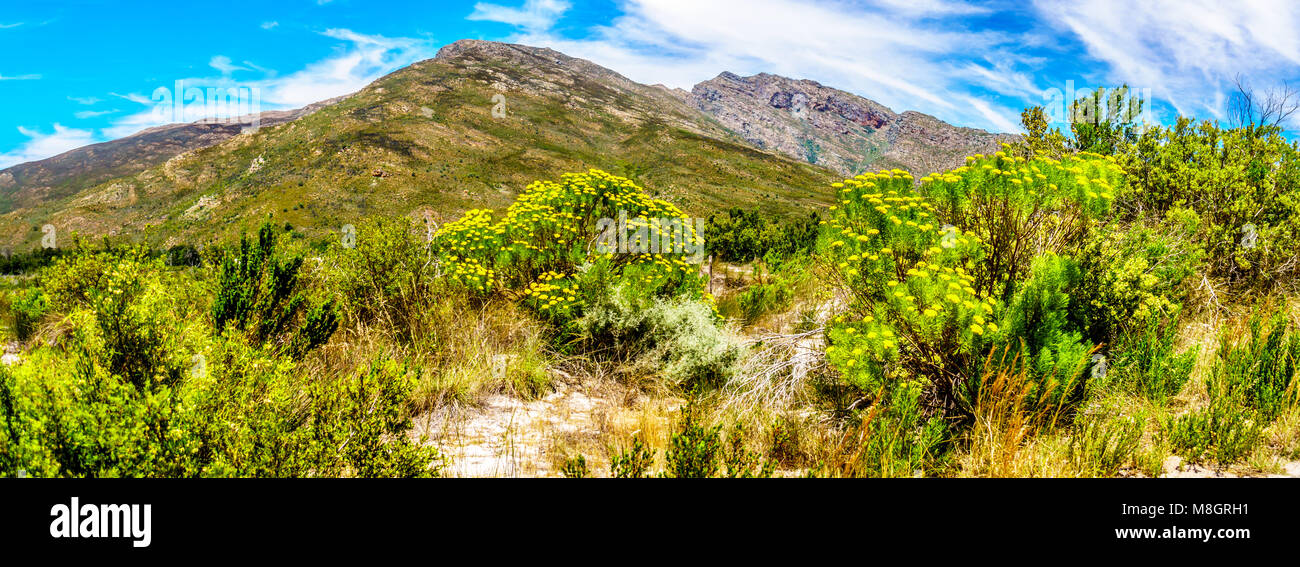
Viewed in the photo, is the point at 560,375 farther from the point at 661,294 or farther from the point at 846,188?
the point at 846,188

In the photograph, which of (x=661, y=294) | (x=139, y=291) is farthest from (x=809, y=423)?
(x=139, y=291)

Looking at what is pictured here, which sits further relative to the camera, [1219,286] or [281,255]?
[1219,286]

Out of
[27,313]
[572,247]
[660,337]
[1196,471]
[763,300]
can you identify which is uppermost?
[572,247]

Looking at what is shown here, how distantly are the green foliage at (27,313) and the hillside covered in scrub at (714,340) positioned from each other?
55 millimetres

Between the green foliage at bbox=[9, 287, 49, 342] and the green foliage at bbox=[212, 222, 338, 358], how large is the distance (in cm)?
317

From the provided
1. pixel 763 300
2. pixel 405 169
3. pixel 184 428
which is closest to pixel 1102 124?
pixel 763 300

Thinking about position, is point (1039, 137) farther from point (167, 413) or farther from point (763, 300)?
point (167, 413)

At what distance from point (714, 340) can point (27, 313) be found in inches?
319

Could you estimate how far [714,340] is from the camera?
17.0ft

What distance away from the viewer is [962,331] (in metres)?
3.25

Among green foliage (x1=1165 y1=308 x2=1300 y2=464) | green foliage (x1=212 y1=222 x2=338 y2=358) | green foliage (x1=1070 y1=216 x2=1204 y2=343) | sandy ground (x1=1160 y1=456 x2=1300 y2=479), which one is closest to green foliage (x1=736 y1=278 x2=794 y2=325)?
green foliage (x1=1070 y1=216 x2=1204 y2=343)

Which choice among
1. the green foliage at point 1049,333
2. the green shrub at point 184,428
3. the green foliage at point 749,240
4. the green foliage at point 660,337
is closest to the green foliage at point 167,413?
the green shrub at point 184,428

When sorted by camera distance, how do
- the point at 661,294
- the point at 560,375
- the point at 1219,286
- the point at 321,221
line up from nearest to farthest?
the point at 560,375 → the point at 1219,286 → the point at 661,294 → the point at 321,221
